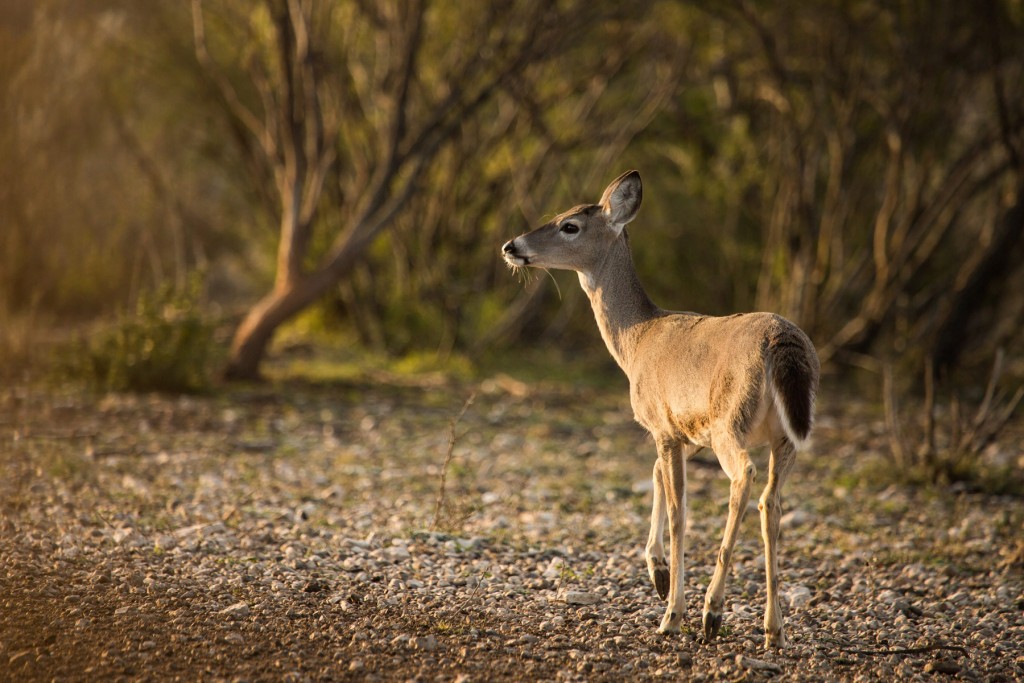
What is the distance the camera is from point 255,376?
40.9 feet

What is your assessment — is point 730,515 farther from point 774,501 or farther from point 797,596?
point 797,596

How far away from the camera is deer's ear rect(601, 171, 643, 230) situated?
6145 mm

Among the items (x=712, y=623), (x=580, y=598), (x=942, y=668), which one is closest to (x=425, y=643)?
(x=580, y=598)

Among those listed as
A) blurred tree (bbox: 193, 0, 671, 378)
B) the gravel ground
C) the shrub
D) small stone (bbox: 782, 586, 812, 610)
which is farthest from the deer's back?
blurred tree (bbox: 193, 0, 671, 378)

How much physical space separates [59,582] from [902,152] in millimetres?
10205

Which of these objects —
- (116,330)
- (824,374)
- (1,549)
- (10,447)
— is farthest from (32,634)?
(824,374)

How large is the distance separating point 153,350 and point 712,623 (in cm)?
753

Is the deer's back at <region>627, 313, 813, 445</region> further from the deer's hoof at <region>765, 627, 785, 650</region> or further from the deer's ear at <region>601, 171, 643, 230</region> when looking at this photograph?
the deer's hoof at <region>765, 627, 785, 650</region>

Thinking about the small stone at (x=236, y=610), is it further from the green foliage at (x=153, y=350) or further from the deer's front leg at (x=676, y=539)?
the green foliage at (x=153, y=350)

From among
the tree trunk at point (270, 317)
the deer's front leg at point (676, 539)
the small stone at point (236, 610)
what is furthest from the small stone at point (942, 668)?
the tree trunk at point (270, 317)

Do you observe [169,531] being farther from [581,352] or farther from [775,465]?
[581,352]

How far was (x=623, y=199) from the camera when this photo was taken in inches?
246

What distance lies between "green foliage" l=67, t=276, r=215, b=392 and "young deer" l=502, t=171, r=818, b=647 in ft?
19.8

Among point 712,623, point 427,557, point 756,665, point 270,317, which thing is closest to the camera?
point 756,665
